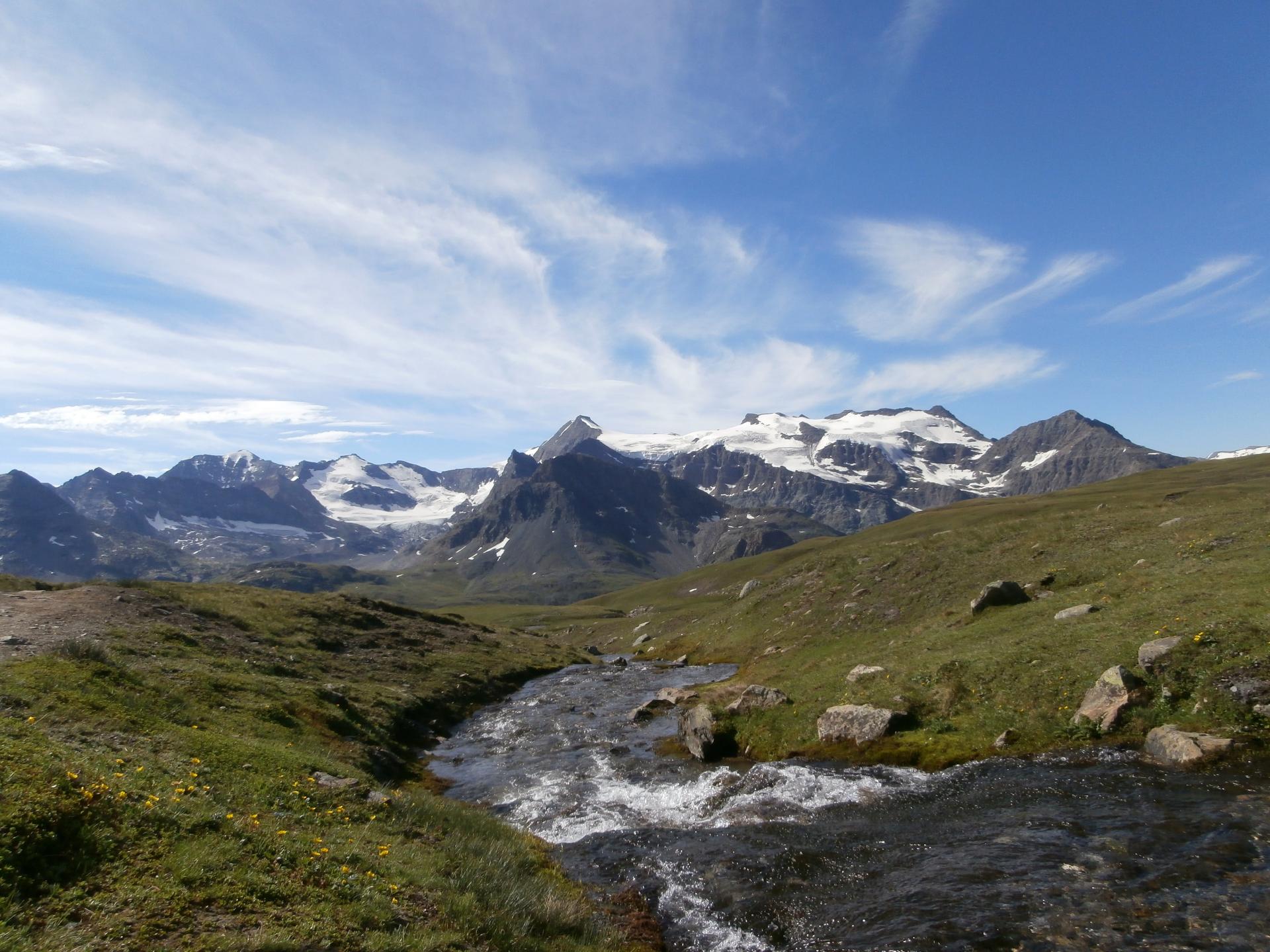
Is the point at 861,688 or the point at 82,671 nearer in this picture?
the point at 82,671

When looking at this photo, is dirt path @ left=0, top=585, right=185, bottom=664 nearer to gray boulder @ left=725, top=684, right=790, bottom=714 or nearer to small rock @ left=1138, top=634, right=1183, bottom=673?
gray boulder @ left=725, top=684, right=790, bottom=714

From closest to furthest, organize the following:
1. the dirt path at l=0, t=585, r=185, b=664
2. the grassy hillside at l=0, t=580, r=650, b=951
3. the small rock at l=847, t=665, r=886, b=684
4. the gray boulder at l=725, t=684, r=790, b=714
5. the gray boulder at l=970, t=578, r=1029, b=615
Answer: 1. the grassy hillside at l=0, t=580, r=650, b=951
2. the dirt path at l=0, t=585, r=185, b=664
3. the small rock at l=847, t=665, r=886, b=684
4. the gray boulder at l=725, t=684, r=790, b=714
5. the gray boulder at l=970, t=578, r=1029, b=615

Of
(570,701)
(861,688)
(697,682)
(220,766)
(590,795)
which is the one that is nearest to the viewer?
(220,766)

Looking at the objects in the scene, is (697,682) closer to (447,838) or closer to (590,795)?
(590,795)

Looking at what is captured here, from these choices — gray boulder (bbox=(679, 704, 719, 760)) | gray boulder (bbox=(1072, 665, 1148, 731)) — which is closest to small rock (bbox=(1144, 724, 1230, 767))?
gray boulder (bbox=(1072, 665, 1148, 731))

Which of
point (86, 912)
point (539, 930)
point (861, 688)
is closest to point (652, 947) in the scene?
point (539, 930)

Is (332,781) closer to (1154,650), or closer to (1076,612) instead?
(1154,650)

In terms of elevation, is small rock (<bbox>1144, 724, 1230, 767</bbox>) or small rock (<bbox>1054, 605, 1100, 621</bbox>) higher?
small rock (<bbox>1054, 605, 1100, 621</bbox>)

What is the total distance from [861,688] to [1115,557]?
77.6ft

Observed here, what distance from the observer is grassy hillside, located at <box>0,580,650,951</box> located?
1071 centimetres

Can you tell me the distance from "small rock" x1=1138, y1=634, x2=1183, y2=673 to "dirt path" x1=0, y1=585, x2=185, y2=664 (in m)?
44.2

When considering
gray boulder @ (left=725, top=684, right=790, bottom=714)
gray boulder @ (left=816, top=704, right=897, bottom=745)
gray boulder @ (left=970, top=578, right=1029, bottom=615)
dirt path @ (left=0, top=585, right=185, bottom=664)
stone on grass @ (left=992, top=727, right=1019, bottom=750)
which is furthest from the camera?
gray boulder @ (left=970, top=578, right=1029, bottom=615)

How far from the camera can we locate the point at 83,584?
5572 cm

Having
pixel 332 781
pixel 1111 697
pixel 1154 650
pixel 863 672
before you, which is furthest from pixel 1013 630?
pixel 332 781
